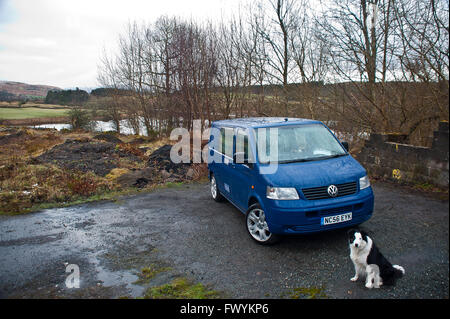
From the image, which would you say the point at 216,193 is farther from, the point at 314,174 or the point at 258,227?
the point at 314,174

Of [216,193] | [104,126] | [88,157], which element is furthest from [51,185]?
[104,126]

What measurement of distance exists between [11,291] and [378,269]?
15.2ft

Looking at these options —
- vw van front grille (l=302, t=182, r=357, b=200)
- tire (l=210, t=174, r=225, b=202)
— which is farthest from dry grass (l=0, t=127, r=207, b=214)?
vw van front grille (l=302, t=182, r=357, b=200)

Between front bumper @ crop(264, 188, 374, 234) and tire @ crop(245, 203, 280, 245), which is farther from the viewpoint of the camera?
tire @ crop(245, 203, 280, 245)

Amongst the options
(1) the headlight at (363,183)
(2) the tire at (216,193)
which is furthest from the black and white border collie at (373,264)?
(2) the tire at (216,193)

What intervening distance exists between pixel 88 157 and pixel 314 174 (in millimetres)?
13268

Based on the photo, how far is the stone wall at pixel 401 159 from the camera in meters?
7.11

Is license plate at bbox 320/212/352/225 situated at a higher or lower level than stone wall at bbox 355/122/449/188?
lower

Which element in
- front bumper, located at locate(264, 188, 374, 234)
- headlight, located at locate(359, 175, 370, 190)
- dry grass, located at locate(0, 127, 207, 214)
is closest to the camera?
front bumper, located at locate(264, 188, 374, 234)

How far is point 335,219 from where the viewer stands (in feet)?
15.5

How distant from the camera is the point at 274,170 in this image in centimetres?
511

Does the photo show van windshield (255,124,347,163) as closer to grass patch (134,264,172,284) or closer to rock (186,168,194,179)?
grass patch (134,264,172,284)

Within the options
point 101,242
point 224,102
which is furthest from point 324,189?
point 224,102

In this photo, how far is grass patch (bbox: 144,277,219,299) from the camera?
3902mm
